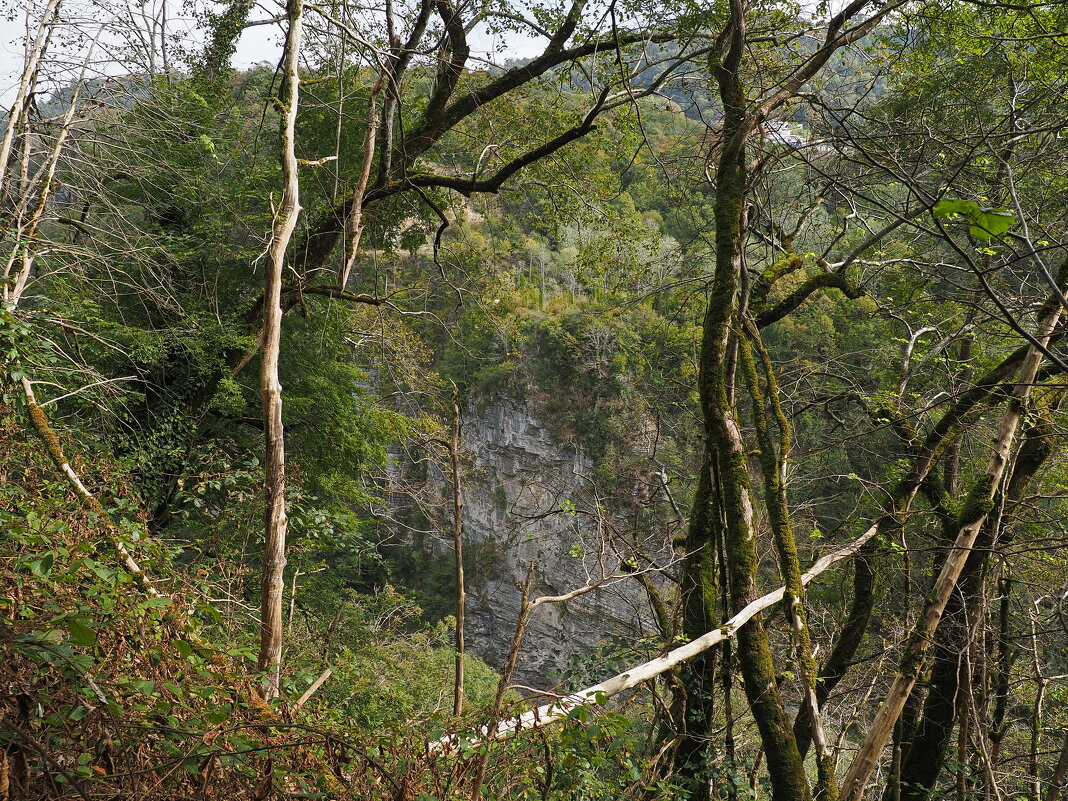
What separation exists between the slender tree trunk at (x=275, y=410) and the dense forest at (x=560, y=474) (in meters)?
0.02

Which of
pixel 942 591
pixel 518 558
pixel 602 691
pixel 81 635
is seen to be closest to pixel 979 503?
pixel 942 591

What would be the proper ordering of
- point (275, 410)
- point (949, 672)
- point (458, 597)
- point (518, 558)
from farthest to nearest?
1. point (518, 558)
2. point (458, 597)
3. point (949, 672)
4. point (275, 410)

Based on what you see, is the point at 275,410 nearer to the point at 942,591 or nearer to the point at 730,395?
the point at 730,395

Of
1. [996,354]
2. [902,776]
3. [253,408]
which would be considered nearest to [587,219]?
[996,354]

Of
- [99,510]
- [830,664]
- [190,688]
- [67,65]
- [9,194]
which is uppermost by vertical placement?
[67,65]

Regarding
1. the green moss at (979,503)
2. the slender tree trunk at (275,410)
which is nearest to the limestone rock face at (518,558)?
the green moss at (979,503)

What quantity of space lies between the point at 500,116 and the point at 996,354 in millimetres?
5617

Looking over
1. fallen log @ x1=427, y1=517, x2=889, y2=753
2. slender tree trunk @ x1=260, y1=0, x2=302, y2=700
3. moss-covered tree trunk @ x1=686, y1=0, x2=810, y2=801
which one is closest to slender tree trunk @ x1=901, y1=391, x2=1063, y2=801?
fallen log @ x1=427, y1=517, x2=889, y2=753

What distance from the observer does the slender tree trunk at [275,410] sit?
2.69m

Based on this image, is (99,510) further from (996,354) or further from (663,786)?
(996,354)

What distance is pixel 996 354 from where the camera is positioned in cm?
562

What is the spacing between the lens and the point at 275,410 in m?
2.84

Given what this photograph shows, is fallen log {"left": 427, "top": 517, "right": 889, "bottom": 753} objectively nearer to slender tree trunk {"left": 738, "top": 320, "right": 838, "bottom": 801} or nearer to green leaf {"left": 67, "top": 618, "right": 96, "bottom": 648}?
slender tree trunk {"left": 738, "top": 320, "right": 838, "bottom": 801}

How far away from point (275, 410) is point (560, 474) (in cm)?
405
